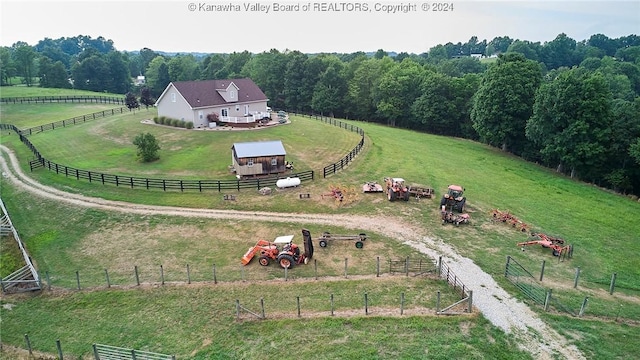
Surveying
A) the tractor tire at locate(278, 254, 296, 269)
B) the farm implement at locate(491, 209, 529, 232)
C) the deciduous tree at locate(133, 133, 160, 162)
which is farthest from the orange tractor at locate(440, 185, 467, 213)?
the deciduous tree at locate(133, 133, 160, 162)

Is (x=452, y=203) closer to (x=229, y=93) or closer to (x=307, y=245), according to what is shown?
(x=307, y=245)

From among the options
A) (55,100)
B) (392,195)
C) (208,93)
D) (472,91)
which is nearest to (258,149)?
(392,195)

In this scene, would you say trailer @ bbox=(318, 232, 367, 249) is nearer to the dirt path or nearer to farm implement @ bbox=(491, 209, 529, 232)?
the dirt path

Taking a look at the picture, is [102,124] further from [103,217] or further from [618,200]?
[618,200]

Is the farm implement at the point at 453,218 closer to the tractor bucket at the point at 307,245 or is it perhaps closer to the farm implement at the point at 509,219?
the farm implement at the point at 509,219

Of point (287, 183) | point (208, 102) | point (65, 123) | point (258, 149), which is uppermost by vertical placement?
point (208, 102)

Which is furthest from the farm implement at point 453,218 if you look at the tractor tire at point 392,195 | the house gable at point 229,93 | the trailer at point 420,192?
the house gable at point 229,93
